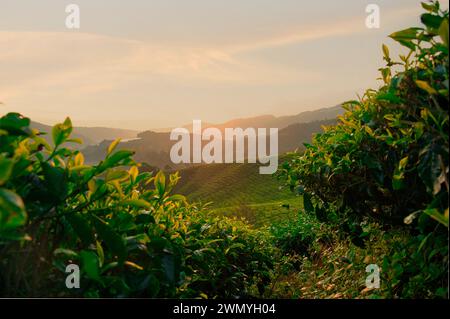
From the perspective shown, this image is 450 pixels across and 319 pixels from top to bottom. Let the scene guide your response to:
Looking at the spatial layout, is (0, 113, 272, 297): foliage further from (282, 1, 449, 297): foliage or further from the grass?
the grass

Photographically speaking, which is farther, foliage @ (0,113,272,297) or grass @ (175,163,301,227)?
grass @ (175,163,301,227)

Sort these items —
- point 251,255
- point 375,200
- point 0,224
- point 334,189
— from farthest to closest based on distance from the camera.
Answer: point 251,255 → point 334,189 → point 375,200 → point 0,224

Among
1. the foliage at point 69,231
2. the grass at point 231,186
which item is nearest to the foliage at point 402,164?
the foliage at point 69,231

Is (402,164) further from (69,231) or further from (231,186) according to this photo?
(231,186)

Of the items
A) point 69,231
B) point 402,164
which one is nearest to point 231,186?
point 402,164

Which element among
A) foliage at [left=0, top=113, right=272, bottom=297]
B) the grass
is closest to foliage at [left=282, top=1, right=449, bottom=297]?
foliage at [left=0, top=113, right=272, bottom=297]

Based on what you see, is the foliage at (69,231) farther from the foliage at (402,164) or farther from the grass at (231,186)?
the grass at (231,186)

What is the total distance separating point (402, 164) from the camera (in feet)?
10.2

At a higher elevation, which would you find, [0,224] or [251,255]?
[0,224]

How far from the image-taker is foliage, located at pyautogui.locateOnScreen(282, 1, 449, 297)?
2748 millimetres

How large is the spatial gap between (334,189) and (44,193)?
→ 263cm
